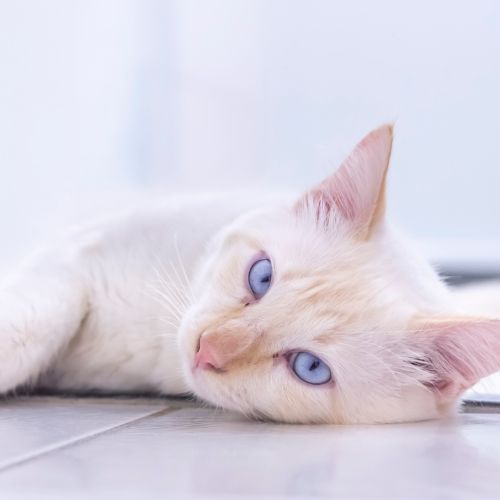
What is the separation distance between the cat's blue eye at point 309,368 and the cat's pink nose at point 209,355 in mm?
123

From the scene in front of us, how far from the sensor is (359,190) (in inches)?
58.8

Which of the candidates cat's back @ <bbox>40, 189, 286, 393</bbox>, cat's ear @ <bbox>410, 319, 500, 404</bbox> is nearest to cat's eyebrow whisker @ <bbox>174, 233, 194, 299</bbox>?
cat's back @ <bbox>40, 189, 286, 393</bbox>

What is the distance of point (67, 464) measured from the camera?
37.4 inches

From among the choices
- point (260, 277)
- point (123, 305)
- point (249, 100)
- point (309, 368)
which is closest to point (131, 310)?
point (123, 305)

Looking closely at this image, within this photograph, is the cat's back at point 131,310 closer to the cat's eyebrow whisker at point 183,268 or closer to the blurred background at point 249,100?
the cat's eyebrow whisker at point 183,268

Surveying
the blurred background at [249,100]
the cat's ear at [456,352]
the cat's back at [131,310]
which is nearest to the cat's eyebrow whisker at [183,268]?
the cat's back at [131,310]

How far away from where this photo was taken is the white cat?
1.33m

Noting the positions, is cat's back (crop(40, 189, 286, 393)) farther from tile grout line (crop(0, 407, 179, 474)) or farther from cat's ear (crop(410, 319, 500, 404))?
cat's ear (crop(410, 319, 500, 404))

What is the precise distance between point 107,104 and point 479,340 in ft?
6.84

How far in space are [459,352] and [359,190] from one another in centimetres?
35

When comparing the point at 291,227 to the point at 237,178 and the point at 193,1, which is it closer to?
the point at 237,178

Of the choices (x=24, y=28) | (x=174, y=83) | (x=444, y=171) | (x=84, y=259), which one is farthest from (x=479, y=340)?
(x=24, y=28)

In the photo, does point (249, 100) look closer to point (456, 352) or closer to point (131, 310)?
point (131, 310)

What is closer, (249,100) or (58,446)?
(58,446)
